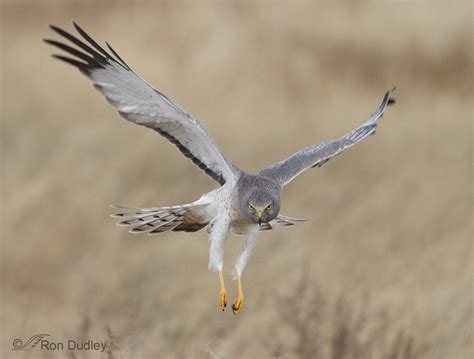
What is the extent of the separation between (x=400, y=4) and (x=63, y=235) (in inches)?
195

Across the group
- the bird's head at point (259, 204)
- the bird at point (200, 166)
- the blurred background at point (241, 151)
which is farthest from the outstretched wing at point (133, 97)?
the blurred background at point (241, 151)

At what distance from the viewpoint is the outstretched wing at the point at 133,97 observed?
259 inches

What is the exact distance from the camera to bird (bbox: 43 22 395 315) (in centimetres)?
662

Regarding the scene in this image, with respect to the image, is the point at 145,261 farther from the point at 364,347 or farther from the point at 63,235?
the point at 364,347

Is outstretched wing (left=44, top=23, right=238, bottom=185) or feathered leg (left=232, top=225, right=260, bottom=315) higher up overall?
outstretched wing (left=44, top=23, right=238, bottom=185)

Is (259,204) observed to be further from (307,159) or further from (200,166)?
(307,159)

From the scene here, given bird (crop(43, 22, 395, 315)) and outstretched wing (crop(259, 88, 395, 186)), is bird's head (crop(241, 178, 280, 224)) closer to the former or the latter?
bird (crop(43, 22, 395, 315))

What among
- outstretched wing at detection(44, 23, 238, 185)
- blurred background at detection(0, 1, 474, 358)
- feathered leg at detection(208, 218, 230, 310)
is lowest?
feathered leg at detection(208, 218, 230, 310)

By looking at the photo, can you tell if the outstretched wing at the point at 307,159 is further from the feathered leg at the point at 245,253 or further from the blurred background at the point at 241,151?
the blurred background at the point at 241,151

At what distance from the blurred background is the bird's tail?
3.65 m

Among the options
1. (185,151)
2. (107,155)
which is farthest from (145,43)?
(185,151)

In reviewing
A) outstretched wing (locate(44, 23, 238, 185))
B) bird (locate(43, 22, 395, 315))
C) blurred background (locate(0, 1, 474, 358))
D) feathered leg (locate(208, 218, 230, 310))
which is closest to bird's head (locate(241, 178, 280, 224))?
bird (locate(43, 22, 395, 315))

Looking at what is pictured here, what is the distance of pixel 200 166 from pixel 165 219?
1.40 ft

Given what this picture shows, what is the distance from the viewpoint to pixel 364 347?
7082 millimetres
